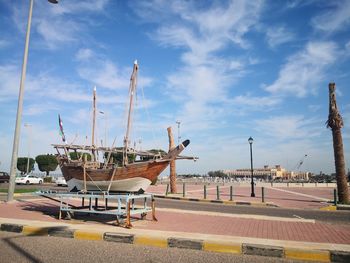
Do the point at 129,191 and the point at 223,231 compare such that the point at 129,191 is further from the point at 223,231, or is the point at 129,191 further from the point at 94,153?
the point at 223,231

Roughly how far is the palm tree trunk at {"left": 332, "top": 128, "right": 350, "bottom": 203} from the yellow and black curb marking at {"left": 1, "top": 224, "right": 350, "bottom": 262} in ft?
50.6

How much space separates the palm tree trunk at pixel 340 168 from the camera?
1988 cm

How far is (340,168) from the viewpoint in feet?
65.6

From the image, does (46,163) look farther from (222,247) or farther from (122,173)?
(222,247)

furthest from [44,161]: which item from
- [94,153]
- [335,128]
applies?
[335,128]

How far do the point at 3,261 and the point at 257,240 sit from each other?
5.33 meters

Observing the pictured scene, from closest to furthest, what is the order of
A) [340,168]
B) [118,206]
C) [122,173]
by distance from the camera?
[118,206] < [122,173] < [340,168]

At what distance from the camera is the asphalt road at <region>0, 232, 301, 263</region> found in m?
5.98

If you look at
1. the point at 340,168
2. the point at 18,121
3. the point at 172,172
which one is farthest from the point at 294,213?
the point at 18,121

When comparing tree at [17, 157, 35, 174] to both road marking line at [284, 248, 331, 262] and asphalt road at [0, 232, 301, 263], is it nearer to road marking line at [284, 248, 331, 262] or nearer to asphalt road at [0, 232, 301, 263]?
asphalt road at [0, 232, 301, 263]

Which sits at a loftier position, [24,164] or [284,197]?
[24,164]

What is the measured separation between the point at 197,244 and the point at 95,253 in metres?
2.22

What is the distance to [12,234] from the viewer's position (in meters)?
8.26

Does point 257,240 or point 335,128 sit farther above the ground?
point 335,128
